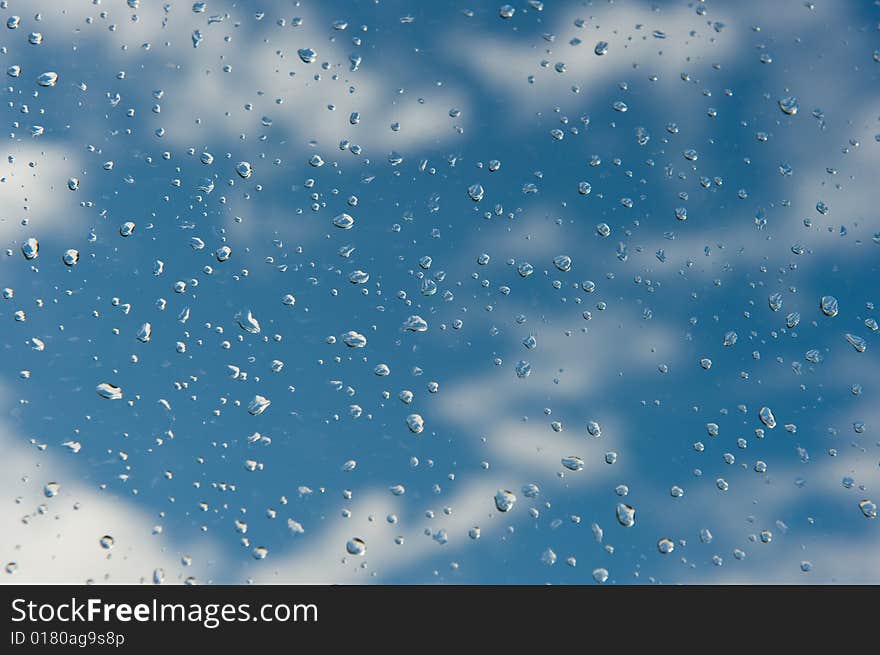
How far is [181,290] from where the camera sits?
8.19 ft

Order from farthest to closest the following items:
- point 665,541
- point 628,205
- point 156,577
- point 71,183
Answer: point 628,205, point 71,183, point 665,541, point 156,577

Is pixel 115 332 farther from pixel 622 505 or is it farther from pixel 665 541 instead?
pixel 665 541

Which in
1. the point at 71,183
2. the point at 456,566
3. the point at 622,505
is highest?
the point at 71,183

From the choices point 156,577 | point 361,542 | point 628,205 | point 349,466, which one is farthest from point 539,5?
point 156,577

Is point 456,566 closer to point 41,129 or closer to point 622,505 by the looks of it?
point 622,505

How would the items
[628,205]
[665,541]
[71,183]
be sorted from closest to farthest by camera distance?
[665,541] < [71,183] < [628,205]

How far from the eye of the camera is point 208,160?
2586mm

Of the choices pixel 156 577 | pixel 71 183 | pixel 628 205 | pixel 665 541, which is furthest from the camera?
pixel 628 205

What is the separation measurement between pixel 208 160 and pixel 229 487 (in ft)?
4.12

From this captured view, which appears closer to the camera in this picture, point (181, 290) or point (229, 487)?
point (229, 487)

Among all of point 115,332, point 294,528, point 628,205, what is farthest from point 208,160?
point 628,205

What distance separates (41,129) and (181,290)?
851 mm

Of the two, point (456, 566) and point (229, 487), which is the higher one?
point (229, 487)

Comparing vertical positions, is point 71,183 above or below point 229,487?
above
